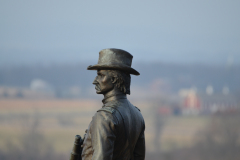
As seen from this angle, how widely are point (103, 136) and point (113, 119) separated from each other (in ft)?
0.68

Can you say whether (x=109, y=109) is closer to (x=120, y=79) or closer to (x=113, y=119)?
(x=113, y=119)

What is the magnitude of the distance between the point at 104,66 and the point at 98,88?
0.81ft

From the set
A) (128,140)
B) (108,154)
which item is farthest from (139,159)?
(108,154)

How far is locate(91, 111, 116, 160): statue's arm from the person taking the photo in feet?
15.4

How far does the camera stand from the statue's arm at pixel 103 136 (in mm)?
4703

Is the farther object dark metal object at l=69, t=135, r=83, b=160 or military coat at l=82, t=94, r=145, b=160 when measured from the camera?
dark metal object at l=69, t=135, r=83, b=160

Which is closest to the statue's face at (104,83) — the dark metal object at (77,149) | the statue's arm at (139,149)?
the dark metal object at (77,149)

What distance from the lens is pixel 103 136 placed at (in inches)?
187

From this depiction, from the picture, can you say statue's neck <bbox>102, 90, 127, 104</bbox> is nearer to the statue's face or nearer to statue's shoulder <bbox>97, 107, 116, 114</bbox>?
the statue's face

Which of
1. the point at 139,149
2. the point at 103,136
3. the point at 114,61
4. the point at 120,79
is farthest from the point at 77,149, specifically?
the point at 114,61

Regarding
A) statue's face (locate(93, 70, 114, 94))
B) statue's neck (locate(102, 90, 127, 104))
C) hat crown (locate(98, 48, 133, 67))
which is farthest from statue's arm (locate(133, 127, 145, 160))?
hat crown (locate(98, 48, 133, 67))

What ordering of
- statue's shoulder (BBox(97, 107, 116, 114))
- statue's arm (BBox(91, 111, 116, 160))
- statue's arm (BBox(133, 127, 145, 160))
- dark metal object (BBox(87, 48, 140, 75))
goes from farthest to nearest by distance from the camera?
statue's arm (BBox(133, 127, 145, 160)) → dark metal object (BBox(87, 48, 140, 75)) → statue's shoulder (BBox(97, 107, 116, 114)) → statue's arm (BBox(91, 111, 116, 160))

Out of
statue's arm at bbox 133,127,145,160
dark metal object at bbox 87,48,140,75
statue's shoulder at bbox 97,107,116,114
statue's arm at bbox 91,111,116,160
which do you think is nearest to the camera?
statue's arm at bbox 91,111,116,160

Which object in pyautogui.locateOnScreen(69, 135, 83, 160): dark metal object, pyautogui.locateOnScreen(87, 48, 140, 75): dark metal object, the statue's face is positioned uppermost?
pyautogui.locateOnScreen(87, 48, 140, 75): dark metal object
